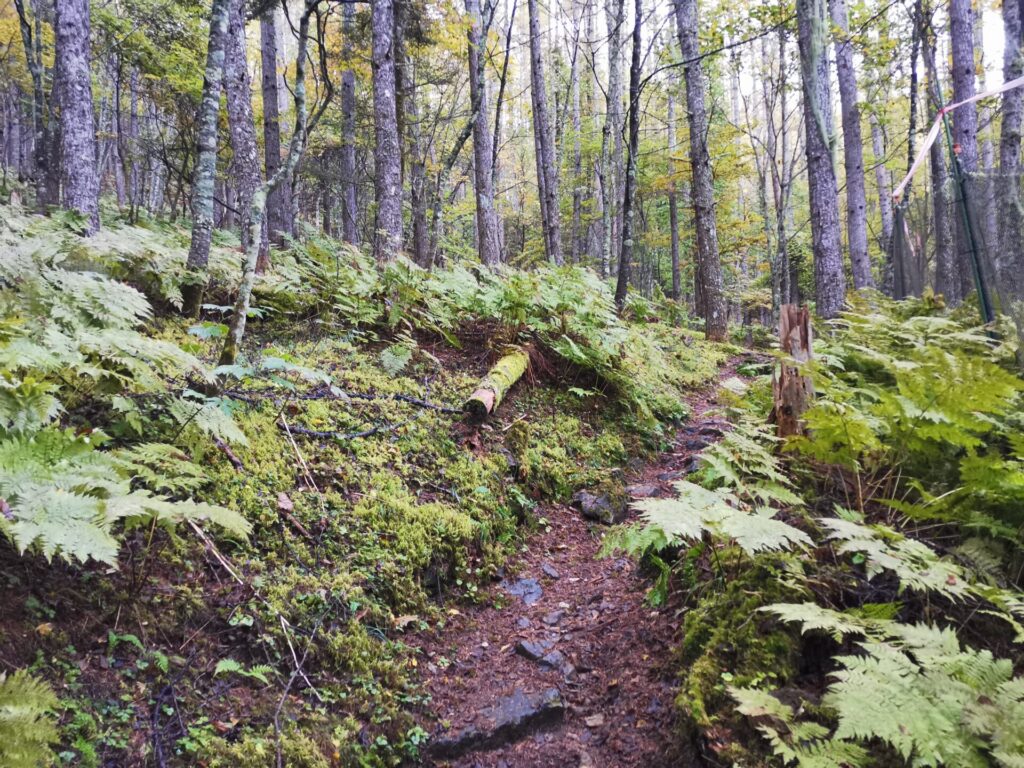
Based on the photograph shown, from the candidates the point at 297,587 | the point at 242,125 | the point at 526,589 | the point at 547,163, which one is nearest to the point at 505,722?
the point at 526,589

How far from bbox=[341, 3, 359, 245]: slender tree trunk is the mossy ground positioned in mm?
12154

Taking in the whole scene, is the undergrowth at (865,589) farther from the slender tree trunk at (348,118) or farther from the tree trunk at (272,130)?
the slender tree trunk at (348,118)

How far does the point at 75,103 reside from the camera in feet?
23.0

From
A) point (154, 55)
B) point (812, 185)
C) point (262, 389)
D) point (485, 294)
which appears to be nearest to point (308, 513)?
point (262, 389)

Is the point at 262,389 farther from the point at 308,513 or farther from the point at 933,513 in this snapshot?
the point at 933,513

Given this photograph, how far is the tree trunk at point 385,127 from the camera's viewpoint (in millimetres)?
9836

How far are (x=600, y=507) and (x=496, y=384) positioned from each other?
1.57m

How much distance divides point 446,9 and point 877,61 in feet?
36.5

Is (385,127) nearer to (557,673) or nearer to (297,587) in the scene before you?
(297,587)

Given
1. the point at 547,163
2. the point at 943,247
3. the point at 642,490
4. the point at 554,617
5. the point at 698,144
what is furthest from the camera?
the point at 547,163

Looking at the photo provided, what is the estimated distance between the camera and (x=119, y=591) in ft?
8.16

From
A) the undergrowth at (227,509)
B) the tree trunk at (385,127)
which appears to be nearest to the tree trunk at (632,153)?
the tree trunk at (385,127)

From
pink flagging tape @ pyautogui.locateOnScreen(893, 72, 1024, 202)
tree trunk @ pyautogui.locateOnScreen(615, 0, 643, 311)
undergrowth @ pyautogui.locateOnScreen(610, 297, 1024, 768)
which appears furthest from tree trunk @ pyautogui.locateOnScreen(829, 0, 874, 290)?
undergrowth @ pyautogui.locateOnScreen(610, 297, 1024, 768)

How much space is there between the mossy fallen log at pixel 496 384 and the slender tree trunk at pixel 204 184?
3102mm
